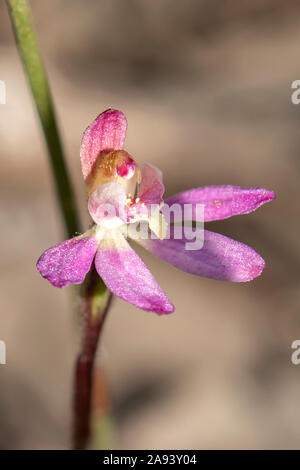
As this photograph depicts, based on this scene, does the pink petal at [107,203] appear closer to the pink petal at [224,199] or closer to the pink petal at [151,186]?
the pink petal at [151,186]

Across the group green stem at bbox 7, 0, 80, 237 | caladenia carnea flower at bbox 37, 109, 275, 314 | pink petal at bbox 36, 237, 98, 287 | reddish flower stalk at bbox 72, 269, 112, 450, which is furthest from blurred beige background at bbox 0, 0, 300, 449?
pink petal at bbox 36, 237, 98, 287

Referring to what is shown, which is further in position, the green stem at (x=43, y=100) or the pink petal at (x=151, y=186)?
the pink petal at (x=151, y=186)

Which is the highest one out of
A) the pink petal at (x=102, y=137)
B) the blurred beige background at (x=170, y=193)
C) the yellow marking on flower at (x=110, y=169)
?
the pink petal at (x=102, y=137)

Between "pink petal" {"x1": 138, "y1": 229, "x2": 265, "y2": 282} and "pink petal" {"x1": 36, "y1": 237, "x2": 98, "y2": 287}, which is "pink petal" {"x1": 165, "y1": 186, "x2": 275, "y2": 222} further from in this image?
"pink petal" {"x1": 36, "y1": 237, "x2": 98, "y2": 287}

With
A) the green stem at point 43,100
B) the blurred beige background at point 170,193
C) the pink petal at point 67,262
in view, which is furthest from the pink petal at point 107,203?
the blurred beige background at point 170,193

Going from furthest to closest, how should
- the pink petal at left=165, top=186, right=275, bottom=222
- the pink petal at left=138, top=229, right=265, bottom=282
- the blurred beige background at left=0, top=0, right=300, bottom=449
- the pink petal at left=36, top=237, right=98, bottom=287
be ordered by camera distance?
the blurred beige background at left=0, top=0, right=300, bottom=449 < the pink petal at left=165, top=186, right=275, bottom=222 < the pink petal at left=138, top=229, right=265, bottom=282 < the pink petal at left=36, top=237, right=98, bottom=287

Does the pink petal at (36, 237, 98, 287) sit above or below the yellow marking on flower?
below

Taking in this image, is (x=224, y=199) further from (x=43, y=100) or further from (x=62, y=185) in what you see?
(x=43, y=100)
